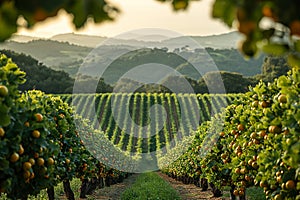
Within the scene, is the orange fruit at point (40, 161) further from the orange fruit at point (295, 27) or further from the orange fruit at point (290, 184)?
the orange fruit at point (295, 27)

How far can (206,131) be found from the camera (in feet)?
43.5

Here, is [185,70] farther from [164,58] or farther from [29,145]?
[29,145]

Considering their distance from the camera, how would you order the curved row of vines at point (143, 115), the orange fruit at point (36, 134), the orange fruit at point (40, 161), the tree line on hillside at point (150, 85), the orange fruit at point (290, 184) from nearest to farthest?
the orange fruit at point (290, 184) < the orange fruit at point (36, 134) < the orange fruit at point (40, 161) < the curved row of vines at point (143, 115) < the tree line on hillside at point (150, 85)

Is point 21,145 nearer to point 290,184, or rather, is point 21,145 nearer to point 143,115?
point 290,184

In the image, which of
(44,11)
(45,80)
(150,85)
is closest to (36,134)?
(44,11)

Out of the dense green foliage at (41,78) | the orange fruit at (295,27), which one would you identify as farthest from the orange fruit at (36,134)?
the dense green foliage at (41,78)

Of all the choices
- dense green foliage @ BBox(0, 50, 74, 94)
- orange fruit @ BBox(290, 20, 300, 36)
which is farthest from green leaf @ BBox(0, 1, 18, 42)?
dense green foliage @ BBox(0, 50, 74, 94)

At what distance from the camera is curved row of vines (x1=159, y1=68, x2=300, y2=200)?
15.9ft

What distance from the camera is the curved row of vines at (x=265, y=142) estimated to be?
15.9 feet

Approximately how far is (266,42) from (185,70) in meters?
88.0

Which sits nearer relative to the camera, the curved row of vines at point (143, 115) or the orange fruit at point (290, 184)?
the orange fruit at point (290, 184)

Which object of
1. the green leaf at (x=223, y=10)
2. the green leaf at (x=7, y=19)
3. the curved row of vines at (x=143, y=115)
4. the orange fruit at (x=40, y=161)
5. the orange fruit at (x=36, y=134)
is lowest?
the curved row of vines at (x=143, y=115)

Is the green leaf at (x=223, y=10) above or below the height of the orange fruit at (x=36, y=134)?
above

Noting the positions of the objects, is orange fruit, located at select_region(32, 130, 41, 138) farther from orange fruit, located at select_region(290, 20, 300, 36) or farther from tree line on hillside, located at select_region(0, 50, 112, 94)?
tree line on hillside, located at select_region(0, 50, 112, 94)
